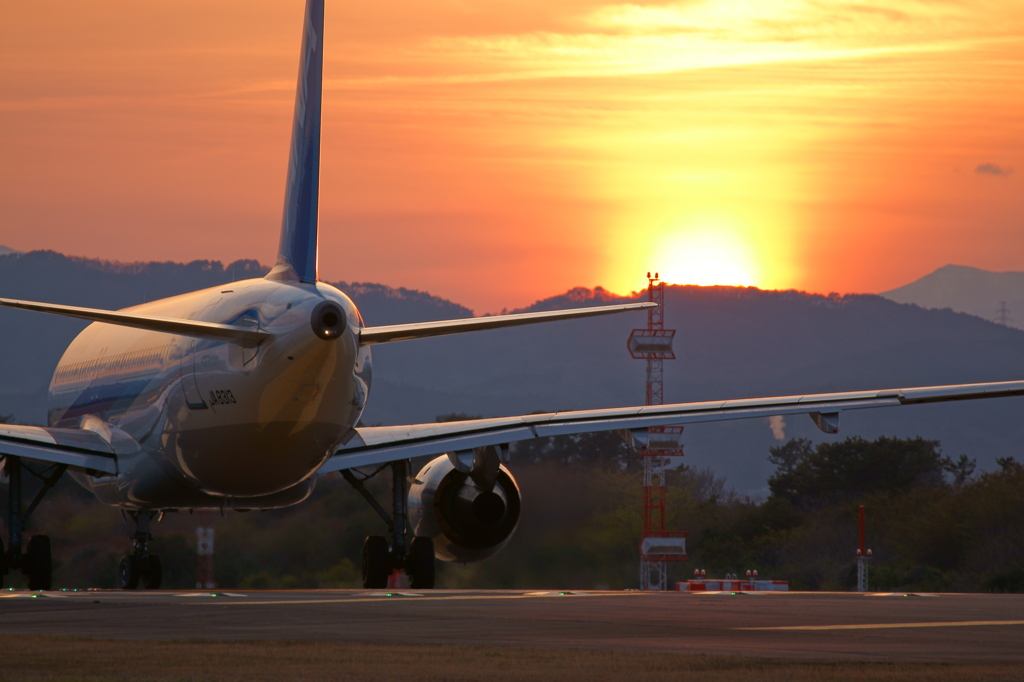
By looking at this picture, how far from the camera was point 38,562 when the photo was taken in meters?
24.0

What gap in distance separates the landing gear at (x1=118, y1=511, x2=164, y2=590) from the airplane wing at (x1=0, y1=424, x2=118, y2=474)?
2031mm

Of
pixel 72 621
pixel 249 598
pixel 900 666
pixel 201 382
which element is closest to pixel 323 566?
pixel 201 382

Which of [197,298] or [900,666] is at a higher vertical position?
[197,298]

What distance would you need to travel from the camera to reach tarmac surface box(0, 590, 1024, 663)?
36.9ft

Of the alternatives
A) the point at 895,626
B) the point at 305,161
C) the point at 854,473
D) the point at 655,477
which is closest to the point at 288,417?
the point at 305,161

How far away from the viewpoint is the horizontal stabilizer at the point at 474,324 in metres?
18.4

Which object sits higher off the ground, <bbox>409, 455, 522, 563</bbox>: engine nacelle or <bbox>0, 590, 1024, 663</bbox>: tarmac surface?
<bbox>409, 455, 522, 563</bbox>: engine nacelle

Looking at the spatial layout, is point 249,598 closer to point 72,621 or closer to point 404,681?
point 72,621

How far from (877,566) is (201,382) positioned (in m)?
34.1

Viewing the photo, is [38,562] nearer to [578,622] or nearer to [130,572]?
[130,572]

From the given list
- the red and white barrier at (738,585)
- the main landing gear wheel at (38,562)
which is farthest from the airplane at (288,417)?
the red and white barrier at (738,585)

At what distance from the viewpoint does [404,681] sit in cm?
848

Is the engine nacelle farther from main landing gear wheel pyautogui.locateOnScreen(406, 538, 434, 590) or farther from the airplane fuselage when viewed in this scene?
the airplane fuselage

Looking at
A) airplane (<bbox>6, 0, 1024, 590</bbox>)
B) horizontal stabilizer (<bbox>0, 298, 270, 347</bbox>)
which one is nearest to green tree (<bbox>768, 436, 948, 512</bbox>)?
airplane (<bbox>6, 0, 1024, 590</bbox>)
